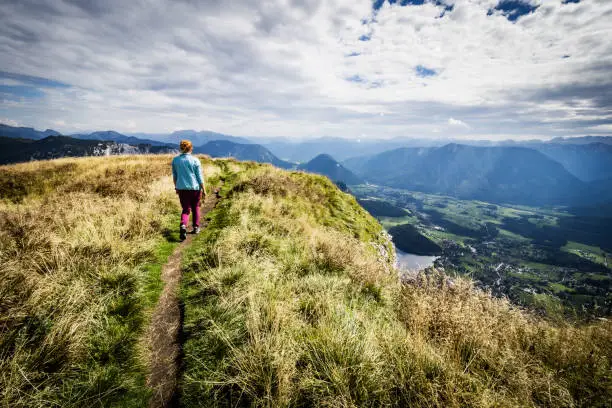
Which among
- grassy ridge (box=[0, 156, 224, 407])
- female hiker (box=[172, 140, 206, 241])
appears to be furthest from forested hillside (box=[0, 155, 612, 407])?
female hiker (box=[172, 140, 206, 241])

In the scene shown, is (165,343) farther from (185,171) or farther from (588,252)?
(588,252)

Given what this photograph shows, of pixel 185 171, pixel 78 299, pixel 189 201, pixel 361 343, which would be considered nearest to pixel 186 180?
pixel 185 171

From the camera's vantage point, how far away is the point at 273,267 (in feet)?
22.5

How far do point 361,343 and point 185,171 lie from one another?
27.2 ft

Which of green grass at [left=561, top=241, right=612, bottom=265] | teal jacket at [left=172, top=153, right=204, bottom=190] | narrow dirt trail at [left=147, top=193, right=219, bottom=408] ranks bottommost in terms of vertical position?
Result: green grass at [left=561, top=241, right=612, bottom=265]

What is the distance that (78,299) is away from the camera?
4707 millimetres

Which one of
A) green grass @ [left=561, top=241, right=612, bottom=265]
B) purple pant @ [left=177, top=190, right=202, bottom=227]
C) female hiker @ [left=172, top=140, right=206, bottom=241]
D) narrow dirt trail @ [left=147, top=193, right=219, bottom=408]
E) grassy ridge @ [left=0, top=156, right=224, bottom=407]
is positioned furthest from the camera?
green grass @ [left=561, top=241, right=612, bottom=265]

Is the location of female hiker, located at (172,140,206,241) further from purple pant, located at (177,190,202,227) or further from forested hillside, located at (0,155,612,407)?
forested hillside, located at (0,155,612,407)

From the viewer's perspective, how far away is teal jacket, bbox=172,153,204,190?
9.29m

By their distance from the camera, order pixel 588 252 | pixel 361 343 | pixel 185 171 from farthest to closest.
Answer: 1. pixel 588 252
2. pixel 185 171
3. pixel 361 343

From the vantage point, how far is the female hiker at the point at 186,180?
30.5ft

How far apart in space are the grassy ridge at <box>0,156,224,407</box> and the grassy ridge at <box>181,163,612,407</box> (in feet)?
3.20

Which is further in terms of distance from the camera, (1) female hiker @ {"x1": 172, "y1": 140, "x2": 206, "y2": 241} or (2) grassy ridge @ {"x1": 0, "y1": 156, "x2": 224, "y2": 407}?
(1) female hiker @ {"x1": 172, "y1": 140, "x2": 206, "y2": 241}

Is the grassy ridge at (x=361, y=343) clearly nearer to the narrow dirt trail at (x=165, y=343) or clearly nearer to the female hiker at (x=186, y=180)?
the narrow dirt trail at (x=165, y=343)
